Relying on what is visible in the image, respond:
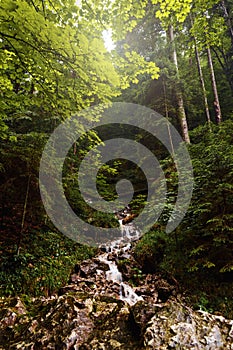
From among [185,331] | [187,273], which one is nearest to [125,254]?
[187,273]

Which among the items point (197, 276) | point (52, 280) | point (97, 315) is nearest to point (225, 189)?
point (197, 276)

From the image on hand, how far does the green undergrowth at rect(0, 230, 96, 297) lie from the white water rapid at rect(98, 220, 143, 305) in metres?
0.85

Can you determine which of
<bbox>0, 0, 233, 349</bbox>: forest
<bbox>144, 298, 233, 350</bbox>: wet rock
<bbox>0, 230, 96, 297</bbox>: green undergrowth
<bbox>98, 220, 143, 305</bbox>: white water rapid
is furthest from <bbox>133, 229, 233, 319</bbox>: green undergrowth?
<bbox>0, 230, 96, 297</bbox>: green undergrowth

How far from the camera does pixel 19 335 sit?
2775 millimetres

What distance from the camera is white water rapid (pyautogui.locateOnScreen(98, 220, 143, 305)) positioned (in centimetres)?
544

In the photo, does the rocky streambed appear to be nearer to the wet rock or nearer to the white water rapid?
the wet rock

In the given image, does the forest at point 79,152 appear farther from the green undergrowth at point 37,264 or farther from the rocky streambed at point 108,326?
the rocky streambed at point 108,326

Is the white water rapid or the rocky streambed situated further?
the white water rapid

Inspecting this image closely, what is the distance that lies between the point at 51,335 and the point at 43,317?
0.42 metres

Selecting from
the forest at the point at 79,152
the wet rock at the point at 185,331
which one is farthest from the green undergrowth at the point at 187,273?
the wet rock at the point at 185,331

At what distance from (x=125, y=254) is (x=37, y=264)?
3153 millimetres

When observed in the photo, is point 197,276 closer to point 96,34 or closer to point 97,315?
point 97,315

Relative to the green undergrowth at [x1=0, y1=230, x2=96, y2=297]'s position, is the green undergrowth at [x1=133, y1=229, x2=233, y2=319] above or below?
below

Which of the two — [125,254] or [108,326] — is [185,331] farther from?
[125,254]
